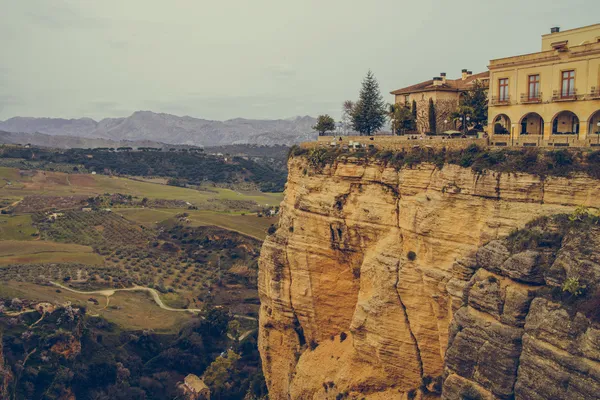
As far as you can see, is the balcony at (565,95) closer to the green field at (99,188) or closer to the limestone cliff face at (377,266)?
the limestone cliff face at (377,266)

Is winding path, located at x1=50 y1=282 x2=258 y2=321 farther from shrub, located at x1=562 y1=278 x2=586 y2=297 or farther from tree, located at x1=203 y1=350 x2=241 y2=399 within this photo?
shrub, located at x1=562 y1=278 x2=586 y2=297

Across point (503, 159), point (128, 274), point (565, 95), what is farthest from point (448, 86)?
point (128, 274)

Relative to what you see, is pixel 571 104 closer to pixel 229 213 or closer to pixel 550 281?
pixel 550 281

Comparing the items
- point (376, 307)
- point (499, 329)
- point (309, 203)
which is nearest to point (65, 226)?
point (309, 203)

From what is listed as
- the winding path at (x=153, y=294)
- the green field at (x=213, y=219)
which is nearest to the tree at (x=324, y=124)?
the winding path at (x=153, y=294)

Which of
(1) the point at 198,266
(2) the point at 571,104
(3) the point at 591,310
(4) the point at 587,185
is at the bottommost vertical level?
(1) the point at 198,266

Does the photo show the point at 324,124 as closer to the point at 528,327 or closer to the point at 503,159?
the point at 503,159
